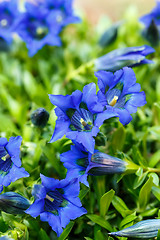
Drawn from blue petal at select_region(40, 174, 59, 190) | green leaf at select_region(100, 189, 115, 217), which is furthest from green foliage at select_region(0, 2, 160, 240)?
blue petal at select_region(40, 174, 59, 190)

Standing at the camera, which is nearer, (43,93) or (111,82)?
(111,82)

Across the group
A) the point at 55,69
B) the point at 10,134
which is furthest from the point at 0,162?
the point at 55,69

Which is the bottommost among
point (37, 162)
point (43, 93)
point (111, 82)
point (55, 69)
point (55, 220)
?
point (55, 220)

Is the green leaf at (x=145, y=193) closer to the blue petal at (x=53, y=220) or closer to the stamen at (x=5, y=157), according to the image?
the blue petal at (x=53, y=220)

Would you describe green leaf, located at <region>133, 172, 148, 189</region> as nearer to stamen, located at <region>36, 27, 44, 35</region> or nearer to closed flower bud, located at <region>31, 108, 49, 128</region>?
closed flower bud, located at <region>31, 108, 49, 128</region>

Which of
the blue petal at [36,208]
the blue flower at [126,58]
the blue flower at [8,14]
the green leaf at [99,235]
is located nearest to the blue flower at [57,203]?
the blue petal at [36,208]

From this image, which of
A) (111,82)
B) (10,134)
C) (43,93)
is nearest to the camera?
(111,82)

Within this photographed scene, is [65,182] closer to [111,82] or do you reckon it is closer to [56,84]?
[111,82]
